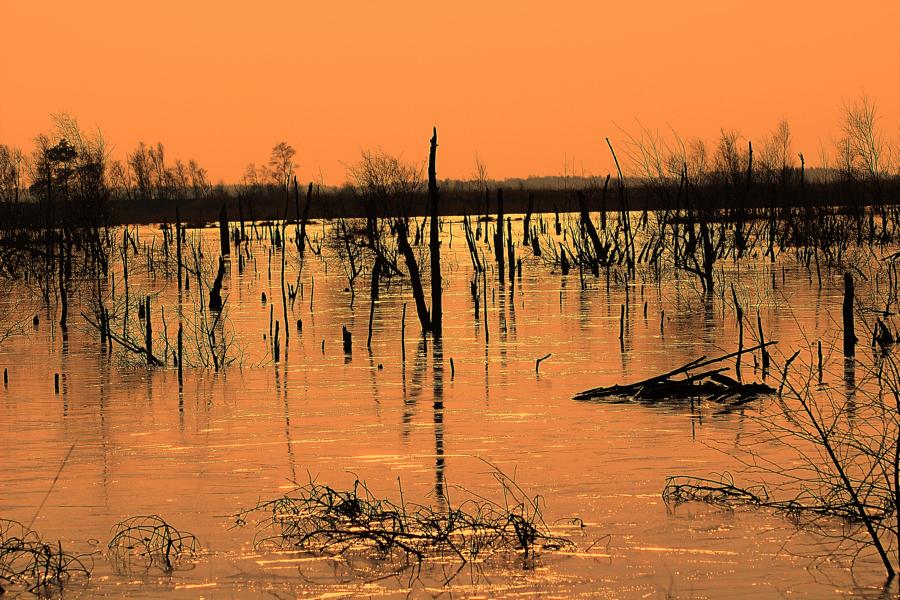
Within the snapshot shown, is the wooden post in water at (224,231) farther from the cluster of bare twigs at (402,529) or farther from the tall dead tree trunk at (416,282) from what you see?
the cluster of bare twigs at (402,529)

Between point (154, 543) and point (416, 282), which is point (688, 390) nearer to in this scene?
point (154, 543)

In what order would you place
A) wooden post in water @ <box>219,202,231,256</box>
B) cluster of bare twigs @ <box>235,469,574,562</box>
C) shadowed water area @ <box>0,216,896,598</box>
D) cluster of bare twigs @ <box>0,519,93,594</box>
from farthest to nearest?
wooden post in water @ <box>219,202,231,256</box> → cluster of bare twigs @ <box>235,469,574,562</box> → shadowed water area @ <box>0,216,896,598</box> → cluster of bare twigs @ <box>0,519,93,594</box>

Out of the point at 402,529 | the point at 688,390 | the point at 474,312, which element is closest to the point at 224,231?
the point at 474,312

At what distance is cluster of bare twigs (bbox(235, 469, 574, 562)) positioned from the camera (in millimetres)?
8234

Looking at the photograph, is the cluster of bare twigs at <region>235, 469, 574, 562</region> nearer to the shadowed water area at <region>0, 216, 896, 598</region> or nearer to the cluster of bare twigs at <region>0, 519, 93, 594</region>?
the shadowed water area at <region>0, 216, 896, 598</region>

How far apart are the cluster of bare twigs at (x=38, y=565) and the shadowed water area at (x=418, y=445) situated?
0.53 ft

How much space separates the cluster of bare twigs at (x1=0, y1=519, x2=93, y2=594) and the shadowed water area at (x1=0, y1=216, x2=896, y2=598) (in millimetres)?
A: 163

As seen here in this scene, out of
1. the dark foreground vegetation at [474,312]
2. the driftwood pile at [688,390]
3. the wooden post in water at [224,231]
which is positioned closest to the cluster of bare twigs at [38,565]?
the dark foreground vegetation at [474,312]

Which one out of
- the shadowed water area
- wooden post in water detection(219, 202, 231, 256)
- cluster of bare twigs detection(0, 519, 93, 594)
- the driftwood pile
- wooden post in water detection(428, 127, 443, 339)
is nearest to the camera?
cluster of bare twigs detection(0, 519, 93, 594)

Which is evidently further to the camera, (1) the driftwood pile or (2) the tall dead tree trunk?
(2) the tall dead tree trunk

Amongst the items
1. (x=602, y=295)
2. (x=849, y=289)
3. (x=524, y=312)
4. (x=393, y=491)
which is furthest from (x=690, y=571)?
(x=602, y=295)

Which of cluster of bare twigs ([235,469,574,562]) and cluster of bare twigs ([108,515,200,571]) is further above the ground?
cluster of bare twigs ([235,469,574,562])

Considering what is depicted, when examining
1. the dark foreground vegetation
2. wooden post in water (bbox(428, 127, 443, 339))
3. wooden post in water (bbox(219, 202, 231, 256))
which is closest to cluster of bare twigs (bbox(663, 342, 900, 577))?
the dark foreground vegetation

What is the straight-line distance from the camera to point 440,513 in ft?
30.6
